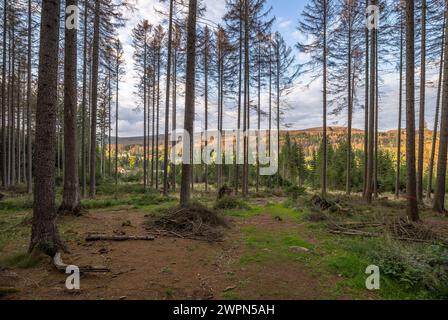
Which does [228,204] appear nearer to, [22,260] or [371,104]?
[22,260]

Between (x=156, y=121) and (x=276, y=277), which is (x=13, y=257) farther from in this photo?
(x=156, y=121)

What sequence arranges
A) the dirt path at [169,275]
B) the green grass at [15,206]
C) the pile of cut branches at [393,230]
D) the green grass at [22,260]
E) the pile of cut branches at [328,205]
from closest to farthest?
the dirt path at [169,275] → the green grass at [22,260] → the pile of cut branches at [393,230] → the pile of cut branches at [328,205] → the green grass at [15,206]

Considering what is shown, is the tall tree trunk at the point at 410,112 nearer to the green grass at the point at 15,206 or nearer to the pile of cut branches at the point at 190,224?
the pile of cut branches at the point at 190,224

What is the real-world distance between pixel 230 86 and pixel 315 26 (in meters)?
6.78

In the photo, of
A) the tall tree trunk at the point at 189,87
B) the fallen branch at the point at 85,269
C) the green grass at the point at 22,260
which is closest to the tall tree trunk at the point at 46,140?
the green grass at the point at 22,260

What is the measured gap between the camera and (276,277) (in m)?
3.83

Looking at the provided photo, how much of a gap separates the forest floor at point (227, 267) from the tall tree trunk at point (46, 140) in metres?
0.40

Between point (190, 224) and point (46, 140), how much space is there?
13.5 feet

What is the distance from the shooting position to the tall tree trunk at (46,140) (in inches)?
169

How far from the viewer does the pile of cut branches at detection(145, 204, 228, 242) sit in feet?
20.7

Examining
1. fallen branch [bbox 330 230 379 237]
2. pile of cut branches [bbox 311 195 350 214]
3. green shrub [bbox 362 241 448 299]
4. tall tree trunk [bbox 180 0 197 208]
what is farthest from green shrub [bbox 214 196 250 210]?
green shrub [bbox 362 241 448 299]

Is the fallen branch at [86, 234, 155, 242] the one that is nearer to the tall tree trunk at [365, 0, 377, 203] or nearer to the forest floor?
the forest floor

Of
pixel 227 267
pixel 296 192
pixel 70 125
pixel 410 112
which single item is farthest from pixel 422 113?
pixel 70 125
